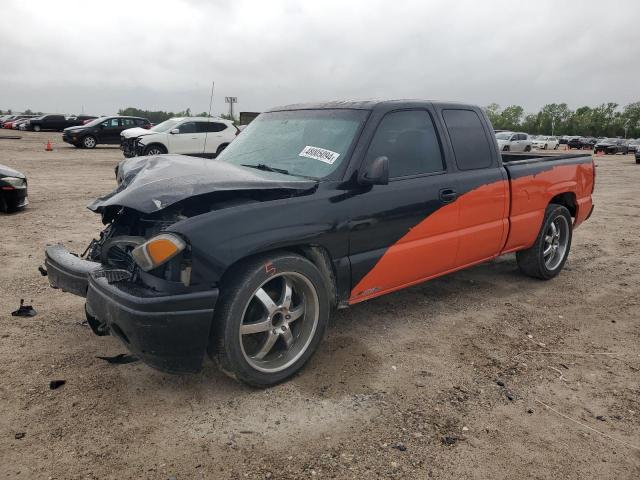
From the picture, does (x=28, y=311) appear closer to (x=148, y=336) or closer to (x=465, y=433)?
(x=148, y=336)

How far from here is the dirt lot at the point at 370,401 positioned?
2461mm

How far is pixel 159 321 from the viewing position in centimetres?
265

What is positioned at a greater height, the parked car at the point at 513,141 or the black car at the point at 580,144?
the black car at the point at 580,144

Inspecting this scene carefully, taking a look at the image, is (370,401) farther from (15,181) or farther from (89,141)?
(89,141)

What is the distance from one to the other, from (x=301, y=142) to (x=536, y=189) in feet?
8.28

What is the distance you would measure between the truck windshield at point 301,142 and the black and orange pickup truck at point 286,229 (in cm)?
1

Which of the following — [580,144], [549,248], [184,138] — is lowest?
[549,248]

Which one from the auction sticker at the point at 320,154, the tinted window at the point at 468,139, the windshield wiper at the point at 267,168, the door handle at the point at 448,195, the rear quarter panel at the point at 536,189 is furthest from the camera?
the rear quarter panel at the point at 536,189

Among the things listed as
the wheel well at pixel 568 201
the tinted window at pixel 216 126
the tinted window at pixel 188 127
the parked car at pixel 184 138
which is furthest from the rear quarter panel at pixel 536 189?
the tinted window at pixel 188 127

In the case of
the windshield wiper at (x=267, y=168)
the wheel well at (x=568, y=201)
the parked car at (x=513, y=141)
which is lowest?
the wheel well at (x=568, y=201)

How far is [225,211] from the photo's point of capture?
286cm

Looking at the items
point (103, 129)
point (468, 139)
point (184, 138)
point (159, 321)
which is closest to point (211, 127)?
point (184, 138)

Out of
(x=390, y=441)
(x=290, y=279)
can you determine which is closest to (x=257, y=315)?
(x=290, y=279)

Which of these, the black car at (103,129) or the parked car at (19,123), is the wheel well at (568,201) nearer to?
the black car at (103,129)
